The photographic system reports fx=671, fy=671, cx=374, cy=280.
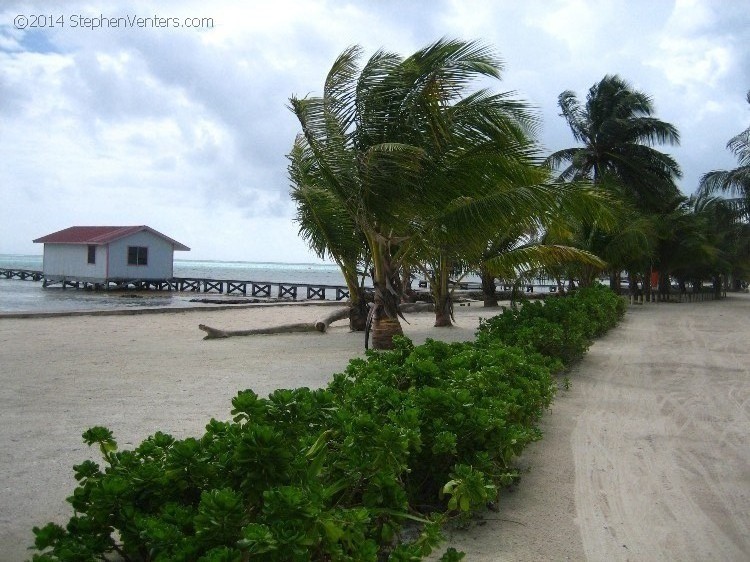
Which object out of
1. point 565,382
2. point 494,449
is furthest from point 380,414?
point 565,382

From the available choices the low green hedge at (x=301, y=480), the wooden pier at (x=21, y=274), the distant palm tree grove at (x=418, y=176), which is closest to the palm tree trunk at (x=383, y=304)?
the distant palm tree grove at (x=418, y=176)

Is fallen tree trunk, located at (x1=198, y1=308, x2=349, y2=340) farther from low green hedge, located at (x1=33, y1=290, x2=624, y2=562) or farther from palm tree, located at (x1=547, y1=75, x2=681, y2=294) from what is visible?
palm tree, located at (x1=547, y1=75, x2=681, y2=294)

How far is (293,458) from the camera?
2430mm

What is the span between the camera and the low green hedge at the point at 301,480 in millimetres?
2111

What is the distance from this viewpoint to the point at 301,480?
2.46 meters

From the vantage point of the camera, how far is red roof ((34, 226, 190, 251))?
3791 centimetres

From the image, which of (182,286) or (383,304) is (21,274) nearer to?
(182,286)

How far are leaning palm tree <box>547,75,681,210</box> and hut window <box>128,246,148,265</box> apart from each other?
23.8 metres

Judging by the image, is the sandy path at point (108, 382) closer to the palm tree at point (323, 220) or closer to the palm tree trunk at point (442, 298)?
the palm tree trunk at point (442, 298)

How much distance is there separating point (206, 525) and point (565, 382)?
5.41 meters

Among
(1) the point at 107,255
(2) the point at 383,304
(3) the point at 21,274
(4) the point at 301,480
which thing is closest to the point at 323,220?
(2) the point at 383,304

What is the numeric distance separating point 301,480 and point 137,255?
3919 centimetres

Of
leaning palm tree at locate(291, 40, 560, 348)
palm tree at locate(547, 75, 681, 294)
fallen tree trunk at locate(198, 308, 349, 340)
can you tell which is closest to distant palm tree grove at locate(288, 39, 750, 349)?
leaning palm tree at locate(291, 40, 560, 348)

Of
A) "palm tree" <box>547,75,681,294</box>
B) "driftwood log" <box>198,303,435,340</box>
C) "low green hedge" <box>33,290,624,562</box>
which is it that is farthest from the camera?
"palm tree" <box>547,75,681,294</box>
